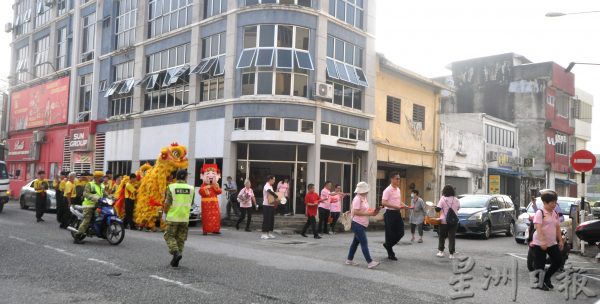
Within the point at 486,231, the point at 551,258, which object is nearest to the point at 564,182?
the point at 486,231

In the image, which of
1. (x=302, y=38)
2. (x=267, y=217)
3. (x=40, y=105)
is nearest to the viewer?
(x=267, y=217)

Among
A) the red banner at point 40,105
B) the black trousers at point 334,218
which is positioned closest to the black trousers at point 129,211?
the black trousers at point 334,218

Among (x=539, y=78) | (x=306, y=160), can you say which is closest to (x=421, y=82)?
(x=306, y=160)

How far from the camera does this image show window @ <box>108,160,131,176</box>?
2869cm

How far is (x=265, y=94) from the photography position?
2175 cm

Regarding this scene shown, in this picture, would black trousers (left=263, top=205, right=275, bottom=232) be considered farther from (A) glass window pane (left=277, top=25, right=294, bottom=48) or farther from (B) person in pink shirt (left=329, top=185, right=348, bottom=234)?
(A) glass window pane (left=277, top=25, right=294, bottom=48)

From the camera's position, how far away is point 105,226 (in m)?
12.4

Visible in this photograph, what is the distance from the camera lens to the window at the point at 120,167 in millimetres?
28688

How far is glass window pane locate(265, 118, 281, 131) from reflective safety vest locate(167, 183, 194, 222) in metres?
11.9

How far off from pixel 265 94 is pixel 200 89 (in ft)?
14.0

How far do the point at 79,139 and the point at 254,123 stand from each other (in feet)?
51.3

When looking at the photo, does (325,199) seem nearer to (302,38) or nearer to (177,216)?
(177,216)

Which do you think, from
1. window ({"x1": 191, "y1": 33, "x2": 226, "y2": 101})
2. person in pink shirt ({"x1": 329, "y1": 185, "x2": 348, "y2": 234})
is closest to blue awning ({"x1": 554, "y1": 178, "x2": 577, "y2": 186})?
person in pink shirt ({"x1": 329, "y1": 185, "x2": 348, "y2": 234})

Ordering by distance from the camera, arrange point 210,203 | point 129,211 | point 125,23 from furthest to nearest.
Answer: point 125,23 → point 129,211 → point 210,203
